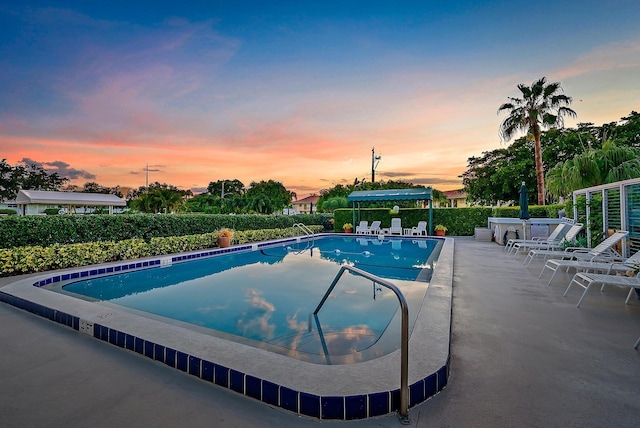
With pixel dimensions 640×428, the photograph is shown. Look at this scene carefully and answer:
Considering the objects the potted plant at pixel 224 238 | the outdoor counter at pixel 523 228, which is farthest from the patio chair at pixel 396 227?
the potted plant at pixel 224 238

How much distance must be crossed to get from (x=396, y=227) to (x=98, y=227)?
45.7 ft

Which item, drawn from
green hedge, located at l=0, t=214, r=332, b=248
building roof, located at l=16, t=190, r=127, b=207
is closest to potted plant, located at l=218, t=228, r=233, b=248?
green hedge, located at l=0, t=214, r=332, b=248

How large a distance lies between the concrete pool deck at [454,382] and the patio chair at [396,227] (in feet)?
44.8

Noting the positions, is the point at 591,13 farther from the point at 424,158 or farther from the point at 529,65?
the point at 424,158

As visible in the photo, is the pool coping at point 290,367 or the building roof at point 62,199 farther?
the building roof at point 62,199

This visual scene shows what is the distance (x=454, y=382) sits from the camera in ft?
7.76

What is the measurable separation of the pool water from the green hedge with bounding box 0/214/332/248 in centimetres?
176

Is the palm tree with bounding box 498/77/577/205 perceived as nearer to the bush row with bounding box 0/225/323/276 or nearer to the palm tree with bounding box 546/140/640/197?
the palm tree with bounding box 546/140/640/197

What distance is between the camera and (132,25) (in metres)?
8.61

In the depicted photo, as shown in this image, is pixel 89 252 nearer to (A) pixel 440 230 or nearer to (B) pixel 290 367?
(B) pixel 290 367

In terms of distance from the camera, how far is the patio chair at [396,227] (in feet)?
57.5

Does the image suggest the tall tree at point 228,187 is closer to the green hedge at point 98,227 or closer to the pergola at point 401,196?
the pergola at point 401,196

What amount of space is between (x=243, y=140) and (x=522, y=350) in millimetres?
13704

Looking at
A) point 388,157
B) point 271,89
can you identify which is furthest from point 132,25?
point 388,157
